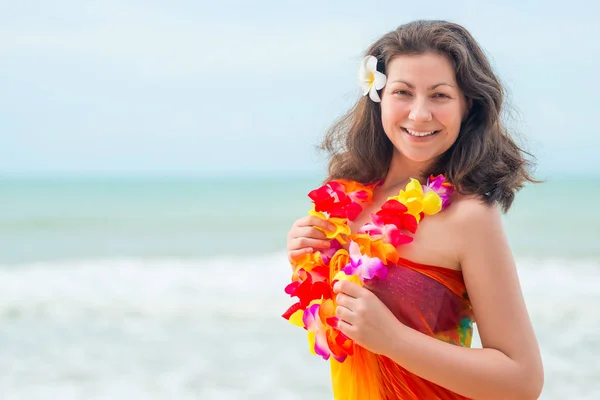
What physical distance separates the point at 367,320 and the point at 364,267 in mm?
192

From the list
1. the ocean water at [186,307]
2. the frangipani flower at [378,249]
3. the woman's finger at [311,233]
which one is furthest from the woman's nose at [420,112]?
the ocean water at [186,307]

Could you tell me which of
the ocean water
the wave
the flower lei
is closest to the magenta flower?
the flower lei

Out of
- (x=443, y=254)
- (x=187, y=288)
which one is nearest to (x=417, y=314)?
(x=443, y=254)

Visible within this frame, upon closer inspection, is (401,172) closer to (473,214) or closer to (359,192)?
(359,192)

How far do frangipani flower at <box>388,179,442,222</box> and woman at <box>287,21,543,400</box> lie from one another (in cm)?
3

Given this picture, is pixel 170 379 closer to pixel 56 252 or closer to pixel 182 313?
pixel 182 313

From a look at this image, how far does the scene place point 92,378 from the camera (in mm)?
5379

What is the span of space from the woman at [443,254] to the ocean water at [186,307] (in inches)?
120

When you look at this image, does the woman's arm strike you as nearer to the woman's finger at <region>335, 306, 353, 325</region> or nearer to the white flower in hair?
the woman's finger at <region>335, 306, 353, 325</region>

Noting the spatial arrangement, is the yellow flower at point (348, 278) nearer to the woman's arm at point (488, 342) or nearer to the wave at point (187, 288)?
the woman's arm at point (488, 342)

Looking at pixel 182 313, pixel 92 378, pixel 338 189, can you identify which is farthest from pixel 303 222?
pixel 182 313

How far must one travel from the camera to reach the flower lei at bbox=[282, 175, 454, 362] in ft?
6.60

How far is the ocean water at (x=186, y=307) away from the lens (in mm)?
5285

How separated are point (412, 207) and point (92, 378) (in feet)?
13.2
